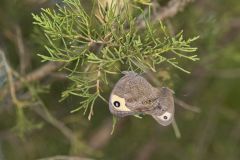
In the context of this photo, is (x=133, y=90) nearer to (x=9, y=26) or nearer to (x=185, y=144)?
(x=9, y=26)

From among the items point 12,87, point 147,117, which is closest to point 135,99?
point 12,87

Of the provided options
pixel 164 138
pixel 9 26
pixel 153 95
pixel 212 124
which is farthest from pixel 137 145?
pixel 153 95

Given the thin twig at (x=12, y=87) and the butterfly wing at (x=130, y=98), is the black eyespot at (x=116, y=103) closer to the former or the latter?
the butterfly wing at (x=130, y=98)

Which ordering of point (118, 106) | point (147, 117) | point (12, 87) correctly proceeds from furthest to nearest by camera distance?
point (147, 117) → point (12, 87) → point (118, 106)

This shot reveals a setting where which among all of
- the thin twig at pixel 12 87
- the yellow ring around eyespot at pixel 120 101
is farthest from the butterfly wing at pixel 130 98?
the thin twig at pixel 12 87

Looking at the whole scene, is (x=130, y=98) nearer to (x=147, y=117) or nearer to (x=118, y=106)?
(x=118, y=106)

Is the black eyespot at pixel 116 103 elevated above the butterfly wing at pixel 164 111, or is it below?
above

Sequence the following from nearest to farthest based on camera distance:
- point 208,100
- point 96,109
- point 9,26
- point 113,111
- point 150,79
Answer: point 113,111, point 150,79, point 9,26, point 96,109, point 208,100
